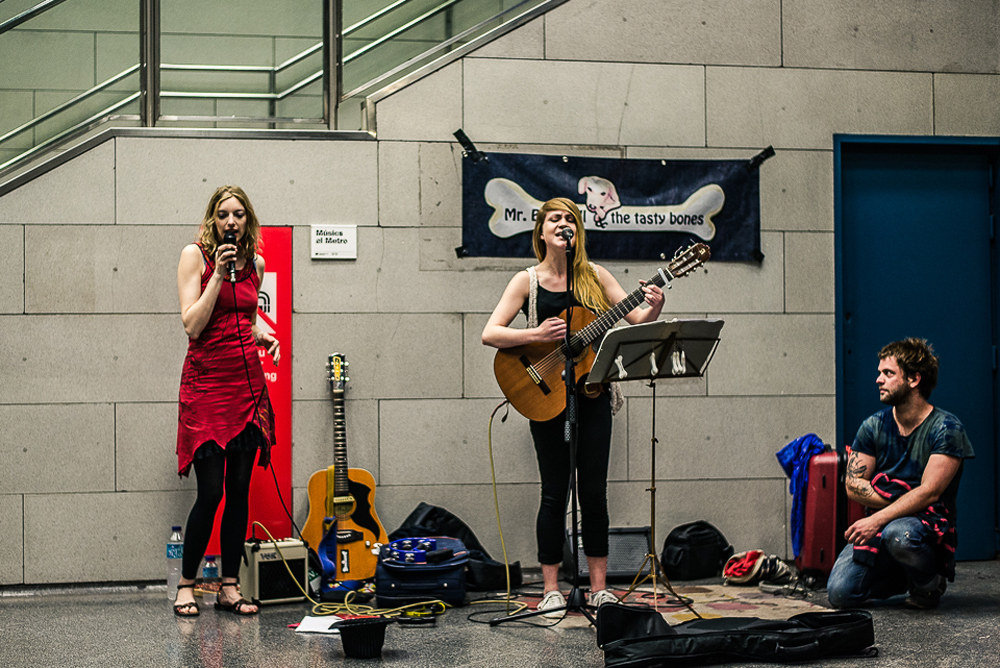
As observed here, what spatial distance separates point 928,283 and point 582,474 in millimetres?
2536

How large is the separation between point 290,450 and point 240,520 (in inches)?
27.8

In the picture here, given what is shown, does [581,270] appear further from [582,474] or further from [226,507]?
[226,507]

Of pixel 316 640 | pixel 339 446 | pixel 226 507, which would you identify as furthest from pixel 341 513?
pixel 316 640

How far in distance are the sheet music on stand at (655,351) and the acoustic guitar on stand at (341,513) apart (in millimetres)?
1570

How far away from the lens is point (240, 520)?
3.96 m

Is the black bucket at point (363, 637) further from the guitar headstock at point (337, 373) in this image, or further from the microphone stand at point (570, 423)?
the guitar headstock at point (337, 373)

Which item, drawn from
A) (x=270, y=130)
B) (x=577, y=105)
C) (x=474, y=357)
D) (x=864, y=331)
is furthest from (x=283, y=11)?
(x=864, y=331)

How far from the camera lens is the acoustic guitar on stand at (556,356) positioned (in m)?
3.67

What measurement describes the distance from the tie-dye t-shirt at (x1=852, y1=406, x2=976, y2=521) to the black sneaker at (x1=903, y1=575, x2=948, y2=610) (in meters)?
0.28

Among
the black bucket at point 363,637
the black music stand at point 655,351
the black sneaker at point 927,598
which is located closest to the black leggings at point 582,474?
the black music stand at point 655,351

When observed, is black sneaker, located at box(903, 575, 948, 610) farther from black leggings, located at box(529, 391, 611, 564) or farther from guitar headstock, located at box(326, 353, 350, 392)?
guitar headstock, located at box(326, 353, 350, 392)

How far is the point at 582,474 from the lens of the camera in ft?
12.3

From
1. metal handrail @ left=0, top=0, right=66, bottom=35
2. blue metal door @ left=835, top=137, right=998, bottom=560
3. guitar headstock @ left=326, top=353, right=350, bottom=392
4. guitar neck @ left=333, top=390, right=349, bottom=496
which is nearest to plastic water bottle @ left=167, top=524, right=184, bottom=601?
guitar neck @ left=333, top=390, right=349, bottom=496

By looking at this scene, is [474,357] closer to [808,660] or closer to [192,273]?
[192,273]
